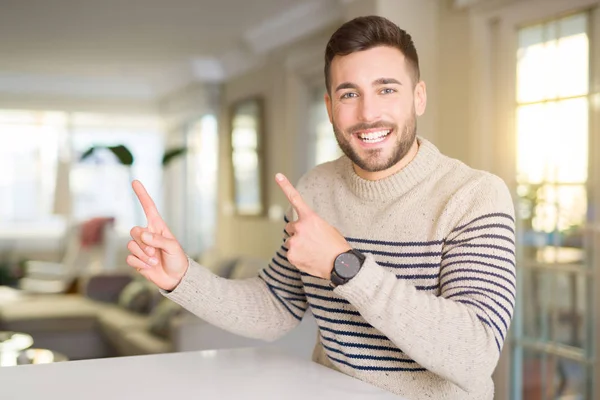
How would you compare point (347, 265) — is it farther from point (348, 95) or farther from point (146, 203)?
point (146, 203)

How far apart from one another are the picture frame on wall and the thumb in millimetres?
4858

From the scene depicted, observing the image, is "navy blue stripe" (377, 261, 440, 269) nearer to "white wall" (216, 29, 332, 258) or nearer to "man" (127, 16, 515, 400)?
"man" (127, 16, 515, 400)

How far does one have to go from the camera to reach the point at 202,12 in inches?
214

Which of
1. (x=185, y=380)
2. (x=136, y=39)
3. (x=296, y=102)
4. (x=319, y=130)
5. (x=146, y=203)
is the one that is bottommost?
(x=185, y=380)

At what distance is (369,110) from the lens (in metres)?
1.44

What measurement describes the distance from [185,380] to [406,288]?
448mm

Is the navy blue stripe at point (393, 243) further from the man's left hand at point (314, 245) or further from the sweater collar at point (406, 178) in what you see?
the man's left hand at point (314, 245)

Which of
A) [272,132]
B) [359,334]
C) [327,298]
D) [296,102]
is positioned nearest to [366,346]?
[359,334]

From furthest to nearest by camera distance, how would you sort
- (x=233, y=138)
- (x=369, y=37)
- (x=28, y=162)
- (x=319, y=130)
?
(x=28, y=162) → (x=233, y=138) → (x=319, y=130) → (x=369, y=37)

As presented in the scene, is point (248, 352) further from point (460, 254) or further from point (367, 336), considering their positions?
point (460, 254)

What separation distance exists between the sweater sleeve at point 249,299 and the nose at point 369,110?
398 mm

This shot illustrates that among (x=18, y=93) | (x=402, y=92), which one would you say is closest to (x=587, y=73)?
(x=402, y=92)

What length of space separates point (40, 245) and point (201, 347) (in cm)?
662

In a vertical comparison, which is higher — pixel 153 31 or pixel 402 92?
pixel 153 31
